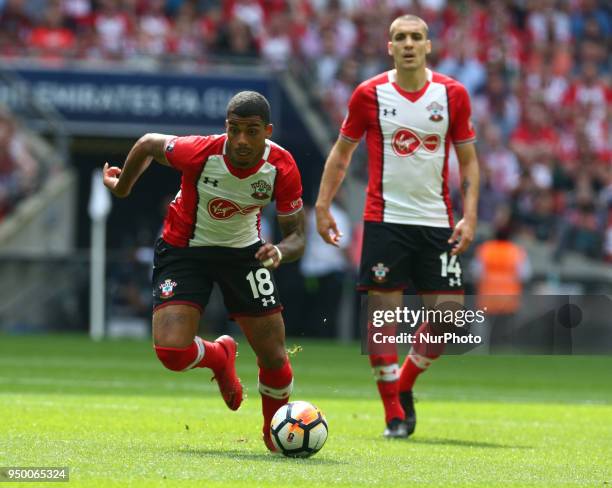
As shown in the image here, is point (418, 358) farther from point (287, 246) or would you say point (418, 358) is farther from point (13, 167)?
point (13, 167)

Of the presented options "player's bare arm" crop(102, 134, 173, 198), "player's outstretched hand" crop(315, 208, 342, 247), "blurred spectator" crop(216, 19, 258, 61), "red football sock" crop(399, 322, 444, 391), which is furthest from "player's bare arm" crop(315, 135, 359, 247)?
"blurred spectator" crop(216, 19, 258, 61)

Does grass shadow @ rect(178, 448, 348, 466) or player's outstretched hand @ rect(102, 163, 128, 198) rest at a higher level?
player's outstretched hand @ rect(102, 163, 128, 198)

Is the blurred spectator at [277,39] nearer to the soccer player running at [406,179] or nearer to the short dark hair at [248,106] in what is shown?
the soccer player running at [406,179]

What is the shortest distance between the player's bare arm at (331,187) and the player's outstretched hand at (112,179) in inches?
58.6

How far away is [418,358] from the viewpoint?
10711 mm

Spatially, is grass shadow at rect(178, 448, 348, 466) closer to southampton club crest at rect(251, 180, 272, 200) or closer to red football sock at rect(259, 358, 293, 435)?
red football sock at rect(259, 358, 293, 435)

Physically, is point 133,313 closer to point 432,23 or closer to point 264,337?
point 432,23

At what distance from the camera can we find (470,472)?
8.16 meters

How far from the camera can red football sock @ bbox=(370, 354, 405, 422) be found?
34.0 feet

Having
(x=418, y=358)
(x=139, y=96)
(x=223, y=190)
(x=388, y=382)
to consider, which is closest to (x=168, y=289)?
(x=223, y=190)

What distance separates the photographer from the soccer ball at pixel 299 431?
28.1 feet

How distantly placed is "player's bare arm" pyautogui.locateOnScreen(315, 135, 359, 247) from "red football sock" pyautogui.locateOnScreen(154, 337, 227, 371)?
1292 millimetres

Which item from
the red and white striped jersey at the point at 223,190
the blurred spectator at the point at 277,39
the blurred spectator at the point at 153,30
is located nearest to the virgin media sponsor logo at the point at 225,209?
the red and white striped jersey at the point at 223,190

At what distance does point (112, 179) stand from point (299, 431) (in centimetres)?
197
